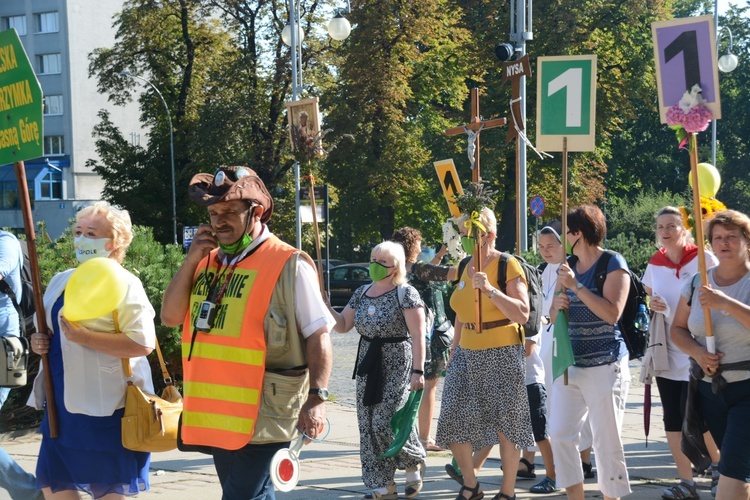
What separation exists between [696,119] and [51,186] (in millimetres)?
60556

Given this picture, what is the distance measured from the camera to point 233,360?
13.5 feet

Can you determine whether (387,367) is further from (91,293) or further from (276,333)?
(276,333)

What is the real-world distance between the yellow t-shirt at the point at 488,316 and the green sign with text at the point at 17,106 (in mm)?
2913

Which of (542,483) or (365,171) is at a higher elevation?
Answer: (365,171)

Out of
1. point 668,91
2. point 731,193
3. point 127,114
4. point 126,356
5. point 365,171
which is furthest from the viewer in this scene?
point 127,114

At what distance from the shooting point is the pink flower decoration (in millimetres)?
5465

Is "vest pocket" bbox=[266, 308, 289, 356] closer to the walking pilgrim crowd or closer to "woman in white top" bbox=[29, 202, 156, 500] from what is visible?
the walking pilgrim crowd

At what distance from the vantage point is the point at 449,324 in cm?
916

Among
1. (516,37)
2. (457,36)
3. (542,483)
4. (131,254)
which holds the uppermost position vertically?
(457,36)

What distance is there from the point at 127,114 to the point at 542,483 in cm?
6383

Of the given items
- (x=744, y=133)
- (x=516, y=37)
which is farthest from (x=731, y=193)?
(x=516, y=37)

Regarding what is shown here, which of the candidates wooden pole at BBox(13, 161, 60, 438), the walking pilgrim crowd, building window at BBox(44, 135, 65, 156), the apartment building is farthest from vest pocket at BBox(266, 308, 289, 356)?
building window at BBox(44, 135, 65, 156)

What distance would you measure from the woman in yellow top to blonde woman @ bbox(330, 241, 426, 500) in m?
0.41

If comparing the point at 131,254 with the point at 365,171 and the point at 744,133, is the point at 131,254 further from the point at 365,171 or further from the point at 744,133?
the point at 744,133
